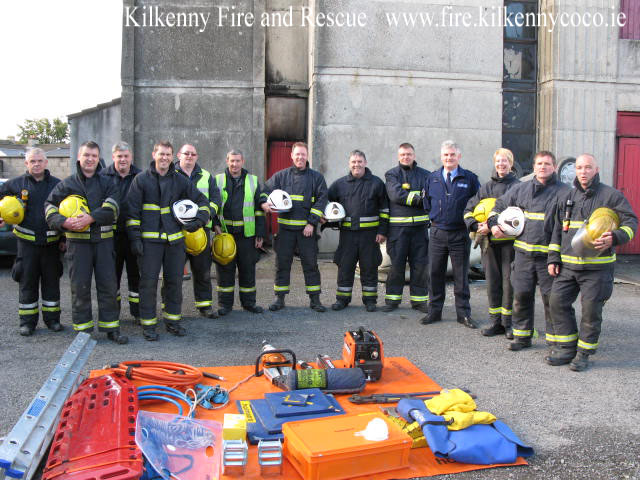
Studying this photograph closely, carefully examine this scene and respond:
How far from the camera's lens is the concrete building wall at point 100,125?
13.9m

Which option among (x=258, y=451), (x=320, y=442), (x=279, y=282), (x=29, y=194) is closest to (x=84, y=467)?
(x=258, y=451)

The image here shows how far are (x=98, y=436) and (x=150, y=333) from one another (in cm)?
286

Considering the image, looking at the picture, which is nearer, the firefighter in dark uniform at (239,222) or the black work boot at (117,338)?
the black work boot at (117,338)

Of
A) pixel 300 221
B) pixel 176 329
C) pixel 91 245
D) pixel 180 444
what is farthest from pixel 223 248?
pixel 180 444

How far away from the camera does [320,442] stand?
330cm

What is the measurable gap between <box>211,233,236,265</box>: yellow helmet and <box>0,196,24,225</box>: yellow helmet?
2.18 meters

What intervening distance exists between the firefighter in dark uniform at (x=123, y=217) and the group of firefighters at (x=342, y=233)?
2 cm

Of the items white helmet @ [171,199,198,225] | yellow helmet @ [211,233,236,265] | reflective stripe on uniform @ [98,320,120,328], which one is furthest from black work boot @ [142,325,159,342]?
yellow helmet @ [211,233,236,265]

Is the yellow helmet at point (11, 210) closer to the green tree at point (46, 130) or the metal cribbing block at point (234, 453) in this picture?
the metal cribbing block at point (234, 453)

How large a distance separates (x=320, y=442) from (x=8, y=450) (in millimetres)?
1648

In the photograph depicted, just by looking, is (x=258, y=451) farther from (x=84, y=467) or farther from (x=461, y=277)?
(x=461, y=277)

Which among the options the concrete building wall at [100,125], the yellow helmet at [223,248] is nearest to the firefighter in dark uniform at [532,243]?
the yellow helmet at [223,248]

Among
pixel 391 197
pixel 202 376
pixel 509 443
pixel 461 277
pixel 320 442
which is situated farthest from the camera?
pixel 391 197

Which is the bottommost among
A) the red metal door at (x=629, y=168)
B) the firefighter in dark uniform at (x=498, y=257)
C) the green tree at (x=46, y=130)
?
the firefighter in dark uniform at (x=498, y=257)
